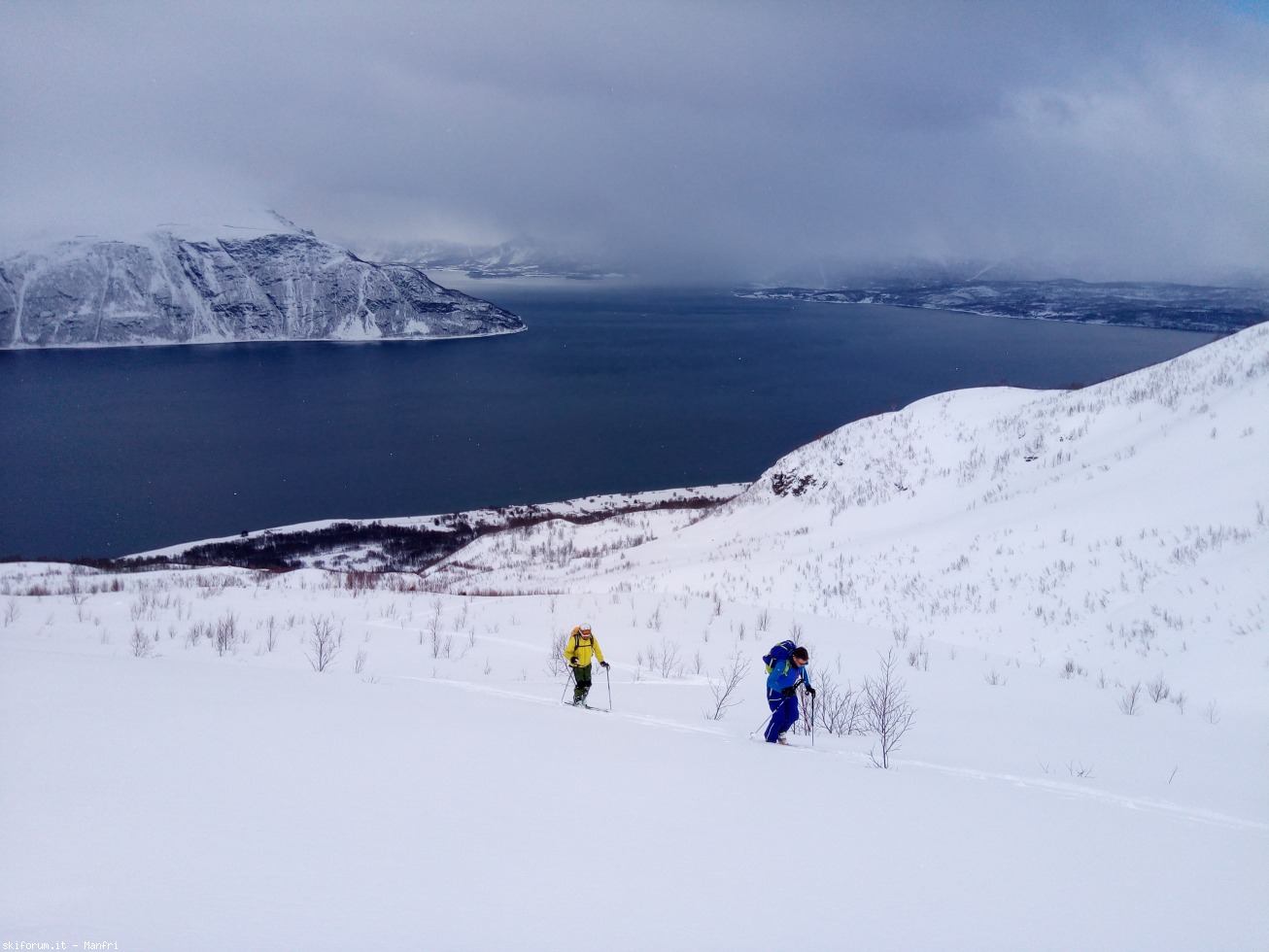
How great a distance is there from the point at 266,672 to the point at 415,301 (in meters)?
149

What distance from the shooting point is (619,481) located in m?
50.1

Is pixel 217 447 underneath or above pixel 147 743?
underneath

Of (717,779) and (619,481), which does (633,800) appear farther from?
(619,481)

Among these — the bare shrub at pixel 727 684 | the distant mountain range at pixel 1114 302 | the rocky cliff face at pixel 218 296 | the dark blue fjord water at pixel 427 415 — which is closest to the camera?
the bare shrub at pixel 727 684

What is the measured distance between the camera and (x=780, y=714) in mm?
5109

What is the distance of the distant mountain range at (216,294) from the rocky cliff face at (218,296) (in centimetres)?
20

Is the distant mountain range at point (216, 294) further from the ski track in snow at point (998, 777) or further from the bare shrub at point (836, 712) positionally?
the ski track in snow at point (998, 777)

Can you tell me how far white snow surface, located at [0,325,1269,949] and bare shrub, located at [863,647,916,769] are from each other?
126 mm

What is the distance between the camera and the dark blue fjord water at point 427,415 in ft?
150

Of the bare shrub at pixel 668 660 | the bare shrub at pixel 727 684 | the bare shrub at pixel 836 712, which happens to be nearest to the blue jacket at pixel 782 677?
the bare shrub at pixel 836 712

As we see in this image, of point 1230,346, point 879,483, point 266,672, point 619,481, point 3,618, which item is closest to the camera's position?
point 266,672

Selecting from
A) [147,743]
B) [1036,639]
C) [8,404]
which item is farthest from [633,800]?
[8,404]

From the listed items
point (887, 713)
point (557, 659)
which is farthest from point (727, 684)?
point (557, 659)

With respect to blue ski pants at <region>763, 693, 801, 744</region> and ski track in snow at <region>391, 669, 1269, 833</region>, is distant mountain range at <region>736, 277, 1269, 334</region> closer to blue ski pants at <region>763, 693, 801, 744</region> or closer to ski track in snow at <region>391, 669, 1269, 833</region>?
ski track in snow at <region>391, 669, 1269, 833</region>
